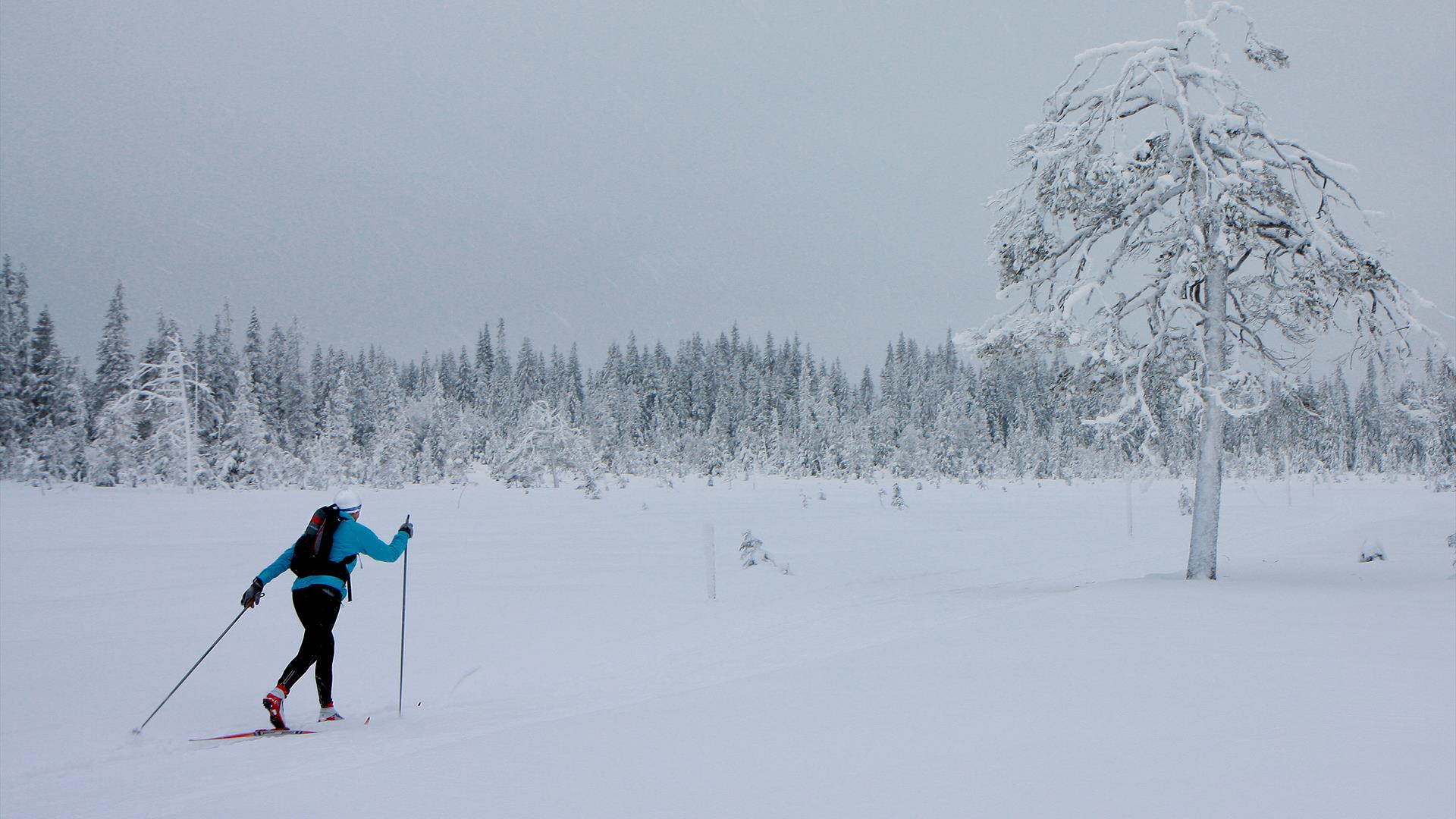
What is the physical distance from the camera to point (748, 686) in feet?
21.4

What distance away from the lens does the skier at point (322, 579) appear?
6.66 metres

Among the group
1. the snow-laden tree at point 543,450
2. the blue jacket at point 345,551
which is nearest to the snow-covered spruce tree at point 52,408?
the snow-laden tree at point 543,450

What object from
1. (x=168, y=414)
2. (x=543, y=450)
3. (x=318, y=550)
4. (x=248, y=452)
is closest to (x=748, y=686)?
(x=318, y=550)

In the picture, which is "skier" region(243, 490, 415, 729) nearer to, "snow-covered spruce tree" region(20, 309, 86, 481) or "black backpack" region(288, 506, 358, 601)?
"black backpack" region(288, 506, 358, 601)

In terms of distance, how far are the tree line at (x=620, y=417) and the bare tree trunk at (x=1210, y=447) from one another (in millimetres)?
367

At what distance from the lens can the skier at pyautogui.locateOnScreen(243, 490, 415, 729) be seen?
666cm

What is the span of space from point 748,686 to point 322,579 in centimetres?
366

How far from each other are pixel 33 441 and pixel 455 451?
1927 cm

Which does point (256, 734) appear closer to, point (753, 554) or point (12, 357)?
point (753, 554)

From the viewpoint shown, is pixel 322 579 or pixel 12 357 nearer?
pixel 322 579

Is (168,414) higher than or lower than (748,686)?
higher

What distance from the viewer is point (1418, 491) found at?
4612 cm

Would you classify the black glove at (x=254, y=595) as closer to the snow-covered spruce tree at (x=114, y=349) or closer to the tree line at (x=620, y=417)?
the tree line at (x=620, y=417)

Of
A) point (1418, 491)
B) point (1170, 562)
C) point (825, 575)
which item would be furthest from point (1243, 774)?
point (1418, 491)
